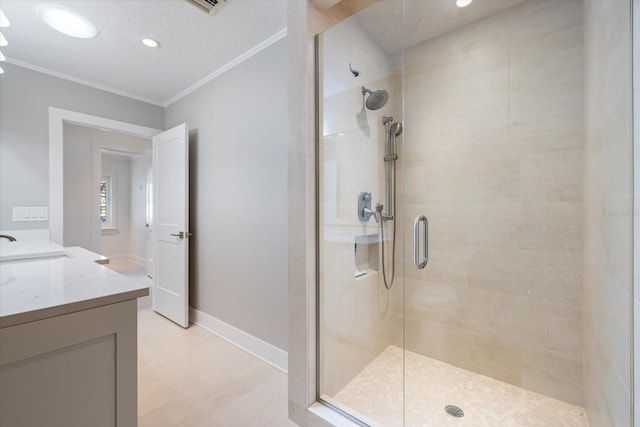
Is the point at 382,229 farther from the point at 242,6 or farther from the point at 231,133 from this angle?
the point at 242,6

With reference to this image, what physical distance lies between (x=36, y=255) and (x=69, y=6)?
1552 millimetres

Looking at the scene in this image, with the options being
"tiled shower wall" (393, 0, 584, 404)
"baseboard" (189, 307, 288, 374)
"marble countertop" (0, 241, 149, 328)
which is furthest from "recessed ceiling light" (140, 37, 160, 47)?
"baseboard" (189, 307, 288, 374)

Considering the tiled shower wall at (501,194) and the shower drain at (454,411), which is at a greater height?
the tiled shower wall at (501,194)

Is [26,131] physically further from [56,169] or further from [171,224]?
[171,224]

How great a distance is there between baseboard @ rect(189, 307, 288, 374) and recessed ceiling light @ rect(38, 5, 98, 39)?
2452 millimetres

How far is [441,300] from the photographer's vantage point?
6.68 feet

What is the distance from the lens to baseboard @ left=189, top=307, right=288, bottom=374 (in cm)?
205

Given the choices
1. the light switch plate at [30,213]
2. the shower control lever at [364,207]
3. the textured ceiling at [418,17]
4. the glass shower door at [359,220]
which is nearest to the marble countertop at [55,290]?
the glass shower door at [359,220]

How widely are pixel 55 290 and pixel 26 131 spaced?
8.18ft

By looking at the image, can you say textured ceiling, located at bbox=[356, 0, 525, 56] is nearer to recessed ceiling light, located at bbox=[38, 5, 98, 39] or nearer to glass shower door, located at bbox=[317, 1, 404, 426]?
glass shower door, located at bbox=[317, 1, 404, 426]

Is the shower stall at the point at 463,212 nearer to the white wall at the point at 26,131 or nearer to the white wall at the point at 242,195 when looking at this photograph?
the white wall at the point at 242,195

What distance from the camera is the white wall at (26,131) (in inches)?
90.7

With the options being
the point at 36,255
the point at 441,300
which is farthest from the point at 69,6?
the point at 441,300

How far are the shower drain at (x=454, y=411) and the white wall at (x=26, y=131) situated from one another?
3.47 metres
